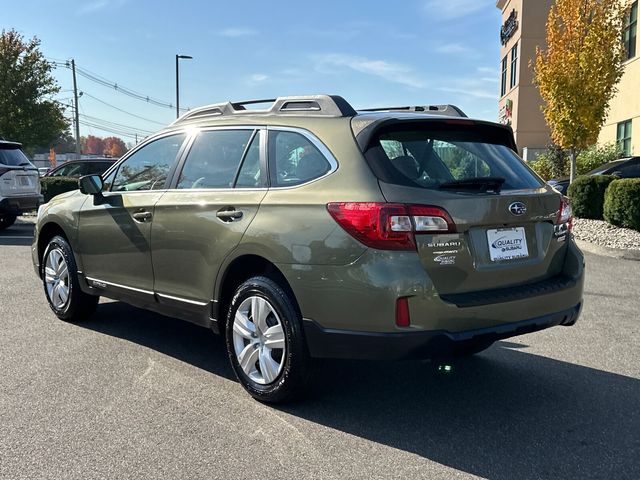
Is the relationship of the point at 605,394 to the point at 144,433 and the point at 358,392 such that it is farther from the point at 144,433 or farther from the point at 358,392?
the point at 144,433

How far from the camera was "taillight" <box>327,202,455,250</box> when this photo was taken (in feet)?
10.6

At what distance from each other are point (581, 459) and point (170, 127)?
372 centimetres

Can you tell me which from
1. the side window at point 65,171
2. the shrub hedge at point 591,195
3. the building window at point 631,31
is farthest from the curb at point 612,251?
the side window at point 65,171

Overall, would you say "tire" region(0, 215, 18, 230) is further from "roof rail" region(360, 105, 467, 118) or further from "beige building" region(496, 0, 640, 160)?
"beige building" region(496, 0, 640, 160)

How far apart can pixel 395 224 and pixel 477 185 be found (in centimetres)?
62

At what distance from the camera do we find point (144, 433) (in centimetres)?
342

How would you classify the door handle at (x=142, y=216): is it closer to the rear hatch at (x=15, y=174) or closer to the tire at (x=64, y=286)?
the tire at (x=64, y=286)

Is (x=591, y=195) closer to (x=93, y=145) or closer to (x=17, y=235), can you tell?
(x=17, y=235)

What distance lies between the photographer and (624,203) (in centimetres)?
1150

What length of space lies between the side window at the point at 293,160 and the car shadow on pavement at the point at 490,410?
3.81 feet

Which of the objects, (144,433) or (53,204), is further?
(53,204)

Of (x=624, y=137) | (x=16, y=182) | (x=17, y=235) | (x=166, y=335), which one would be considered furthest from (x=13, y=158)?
(x=624, y=137)

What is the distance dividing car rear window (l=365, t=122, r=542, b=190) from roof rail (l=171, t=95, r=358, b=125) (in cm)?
38

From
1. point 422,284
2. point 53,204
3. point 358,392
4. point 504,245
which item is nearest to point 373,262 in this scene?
point 422,284
